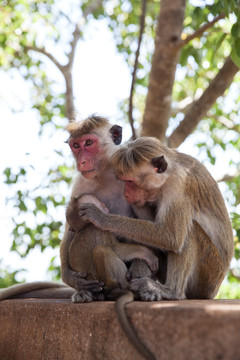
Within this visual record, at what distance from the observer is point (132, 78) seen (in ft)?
22.6

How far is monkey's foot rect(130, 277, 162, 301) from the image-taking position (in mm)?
3672

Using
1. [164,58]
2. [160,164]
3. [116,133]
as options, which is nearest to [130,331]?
[160,164]

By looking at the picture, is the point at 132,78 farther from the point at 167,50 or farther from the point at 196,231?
the point at 196,231

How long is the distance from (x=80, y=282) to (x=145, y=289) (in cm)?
63

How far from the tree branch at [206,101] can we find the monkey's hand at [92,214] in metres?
3.32

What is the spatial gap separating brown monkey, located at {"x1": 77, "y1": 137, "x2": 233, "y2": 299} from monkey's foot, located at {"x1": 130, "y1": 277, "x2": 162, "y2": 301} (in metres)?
0.01

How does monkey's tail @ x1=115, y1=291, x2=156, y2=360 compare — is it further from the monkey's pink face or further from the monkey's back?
the monkey's pink face

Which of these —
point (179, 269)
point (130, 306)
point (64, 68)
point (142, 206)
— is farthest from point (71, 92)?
point (130, 306)

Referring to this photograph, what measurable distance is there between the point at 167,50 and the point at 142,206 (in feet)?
9.82

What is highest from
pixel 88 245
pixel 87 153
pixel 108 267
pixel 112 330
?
pixel 87 153

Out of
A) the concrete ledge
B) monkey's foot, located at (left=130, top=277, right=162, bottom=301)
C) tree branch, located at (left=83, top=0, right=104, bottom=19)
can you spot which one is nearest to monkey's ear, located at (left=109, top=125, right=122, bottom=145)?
monkey's foot, located at (left=130, top=277, right=162, bottom=301)

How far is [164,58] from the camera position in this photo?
21.9ft

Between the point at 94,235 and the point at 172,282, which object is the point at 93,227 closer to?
the point at 94,235

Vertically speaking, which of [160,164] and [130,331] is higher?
[160,164]
